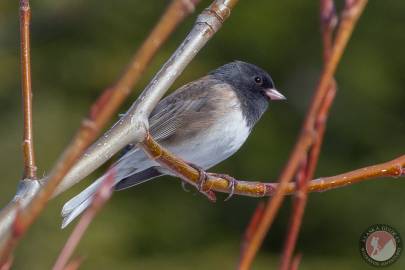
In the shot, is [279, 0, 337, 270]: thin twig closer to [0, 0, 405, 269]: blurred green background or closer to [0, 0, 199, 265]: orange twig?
[0, 0, 199, 265]: orange twig

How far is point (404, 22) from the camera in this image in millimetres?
5016

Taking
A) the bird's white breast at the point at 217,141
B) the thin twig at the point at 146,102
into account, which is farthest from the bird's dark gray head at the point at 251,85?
the thin twig at the point at 146,102

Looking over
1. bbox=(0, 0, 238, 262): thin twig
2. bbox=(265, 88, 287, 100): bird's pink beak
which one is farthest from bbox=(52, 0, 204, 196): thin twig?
bbox=(265, 88, 287, 100): bird's pink beak

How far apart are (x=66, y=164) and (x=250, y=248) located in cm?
15

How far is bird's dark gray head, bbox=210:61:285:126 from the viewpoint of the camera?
2.36 m

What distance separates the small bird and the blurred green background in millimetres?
1969

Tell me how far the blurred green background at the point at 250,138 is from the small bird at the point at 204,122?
197 cm

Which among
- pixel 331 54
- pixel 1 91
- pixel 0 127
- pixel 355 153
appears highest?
pixel 1 91

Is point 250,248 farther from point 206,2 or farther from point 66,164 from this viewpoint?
point 206,2

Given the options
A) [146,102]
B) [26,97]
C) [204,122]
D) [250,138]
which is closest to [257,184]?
[146,102]

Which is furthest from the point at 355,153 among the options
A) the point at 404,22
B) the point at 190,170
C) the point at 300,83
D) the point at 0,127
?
the point at 190,170

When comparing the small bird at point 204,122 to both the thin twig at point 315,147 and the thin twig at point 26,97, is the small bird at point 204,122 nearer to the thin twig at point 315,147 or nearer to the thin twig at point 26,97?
the thin twig at point 26,97

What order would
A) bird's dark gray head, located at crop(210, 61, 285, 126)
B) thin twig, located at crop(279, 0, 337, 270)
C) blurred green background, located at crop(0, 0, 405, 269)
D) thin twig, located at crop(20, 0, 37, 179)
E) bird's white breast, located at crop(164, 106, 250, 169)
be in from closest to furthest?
thin twig, located at crop(279, 0, 337, 270)
thin twig, located at crop(20, 0, 37, 179)
bird's white breast, located at crop(164, 106, 250, 169)
bird's dark gray head, located at crop(210, 61, 285, 126)
blurred green background, located at crop(0, 0, 405, 269)

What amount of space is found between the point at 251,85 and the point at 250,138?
234cm
